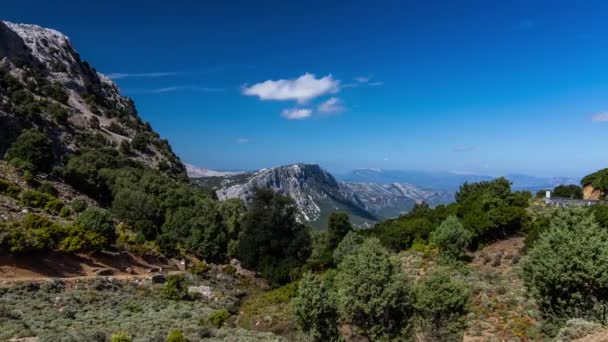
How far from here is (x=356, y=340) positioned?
72.0ft

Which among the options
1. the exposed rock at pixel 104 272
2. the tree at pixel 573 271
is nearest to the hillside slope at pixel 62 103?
the exposed rock at pixel 104 272

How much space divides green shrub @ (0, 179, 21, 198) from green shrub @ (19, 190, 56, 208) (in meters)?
0.58

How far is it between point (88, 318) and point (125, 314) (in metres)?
2.32

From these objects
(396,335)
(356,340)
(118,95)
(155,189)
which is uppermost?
(118,95)

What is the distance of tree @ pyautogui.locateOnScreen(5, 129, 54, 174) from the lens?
149 ft

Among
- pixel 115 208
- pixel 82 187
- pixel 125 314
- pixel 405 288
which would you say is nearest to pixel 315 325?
pixel 405 288

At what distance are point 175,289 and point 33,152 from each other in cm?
2746

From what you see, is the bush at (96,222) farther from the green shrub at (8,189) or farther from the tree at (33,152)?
the tree at (33,152)

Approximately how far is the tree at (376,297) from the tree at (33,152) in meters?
Result: 40.1

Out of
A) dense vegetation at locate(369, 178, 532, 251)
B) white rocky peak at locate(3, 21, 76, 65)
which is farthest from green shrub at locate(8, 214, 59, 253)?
white rocky peak at locate(3, 21, 76, 65)

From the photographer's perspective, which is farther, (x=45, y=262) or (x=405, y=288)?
(x=45, y=262)

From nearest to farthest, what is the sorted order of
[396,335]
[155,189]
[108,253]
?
[396,335]
[108,253]
[155,189]

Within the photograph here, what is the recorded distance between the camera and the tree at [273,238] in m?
46.4

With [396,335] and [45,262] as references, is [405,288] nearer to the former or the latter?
[396,335]
